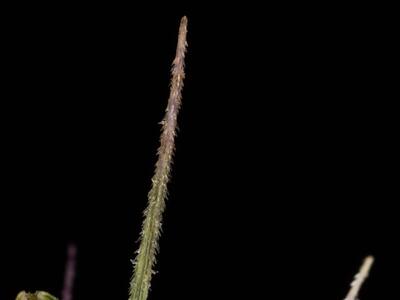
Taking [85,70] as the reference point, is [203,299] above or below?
below

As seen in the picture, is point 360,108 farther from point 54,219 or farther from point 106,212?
point 54,219

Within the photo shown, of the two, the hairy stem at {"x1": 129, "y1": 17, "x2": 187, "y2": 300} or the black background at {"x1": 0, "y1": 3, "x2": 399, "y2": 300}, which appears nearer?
the hairy stem at {"x1": 129, "y1": 17, "x2": 187, "y2": 300}

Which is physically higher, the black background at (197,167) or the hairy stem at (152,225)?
the black background at (197,167)

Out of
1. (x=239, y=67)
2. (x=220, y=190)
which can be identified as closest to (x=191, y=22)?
(x=239, y=67)

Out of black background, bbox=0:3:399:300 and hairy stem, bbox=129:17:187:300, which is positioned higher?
black background, bbox=0:3:399:300

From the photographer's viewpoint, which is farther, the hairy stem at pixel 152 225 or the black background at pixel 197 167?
the black background at pixel 197 167

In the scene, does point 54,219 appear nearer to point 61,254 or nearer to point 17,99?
point 61,254

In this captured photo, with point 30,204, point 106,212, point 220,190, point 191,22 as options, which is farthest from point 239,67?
point 30,204

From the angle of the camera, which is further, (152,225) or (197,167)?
(197,167)

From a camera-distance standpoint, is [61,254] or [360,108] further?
[360,108]

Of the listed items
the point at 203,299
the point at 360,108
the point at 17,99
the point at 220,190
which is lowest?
the point at 203,299
